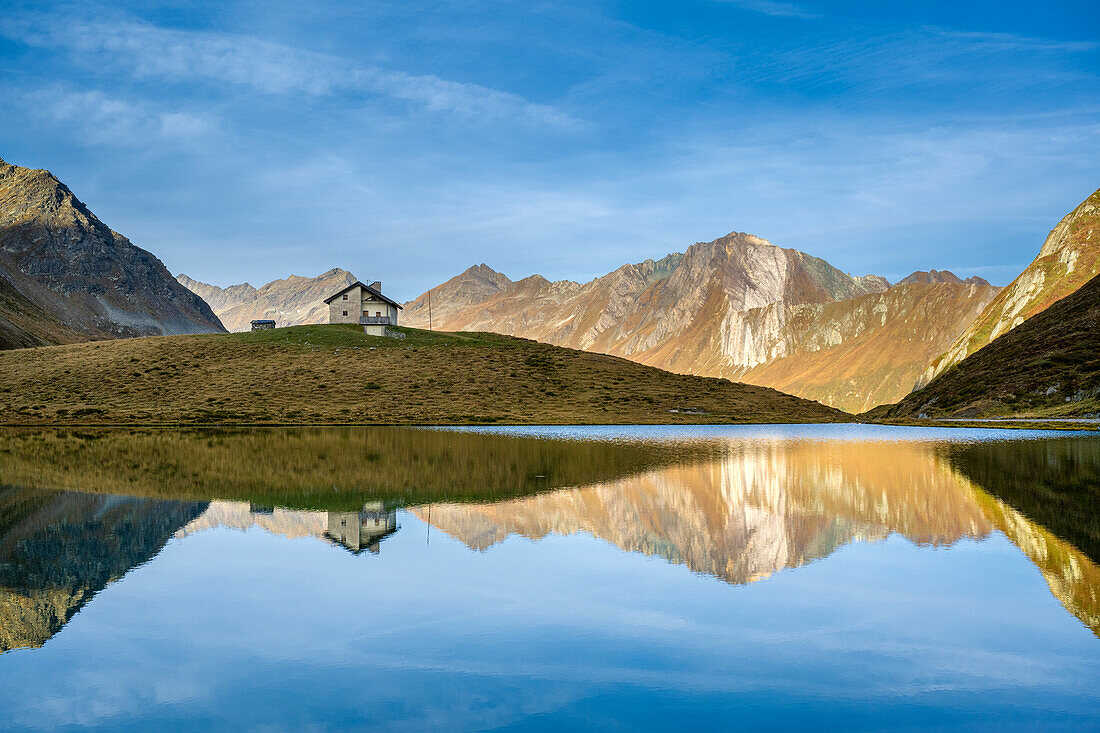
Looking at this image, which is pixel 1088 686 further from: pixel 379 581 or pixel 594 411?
pixel 594 411

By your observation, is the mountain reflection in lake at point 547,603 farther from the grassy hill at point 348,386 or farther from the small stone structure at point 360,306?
the small stone structure at point 360,306

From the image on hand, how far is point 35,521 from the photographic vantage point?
89.4 feet

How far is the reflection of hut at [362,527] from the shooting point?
24.5 metres

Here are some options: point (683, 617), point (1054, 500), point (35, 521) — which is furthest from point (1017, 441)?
point (35, 521)

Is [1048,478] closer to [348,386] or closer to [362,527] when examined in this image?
[362,527]

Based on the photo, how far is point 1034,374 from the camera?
12006cm

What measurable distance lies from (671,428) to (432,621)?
7347 cm

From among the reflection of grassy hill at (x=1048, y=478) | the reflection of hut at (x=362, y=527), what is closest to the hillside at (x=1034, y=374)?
the reflection of grassy hill at (x=1048, y=478)

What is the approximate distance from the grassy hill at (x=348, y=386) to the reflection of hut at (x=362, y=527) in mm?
60850

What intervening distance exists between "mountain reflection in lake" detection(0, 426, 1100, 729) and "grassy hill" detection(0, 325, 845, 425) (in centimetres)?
5783

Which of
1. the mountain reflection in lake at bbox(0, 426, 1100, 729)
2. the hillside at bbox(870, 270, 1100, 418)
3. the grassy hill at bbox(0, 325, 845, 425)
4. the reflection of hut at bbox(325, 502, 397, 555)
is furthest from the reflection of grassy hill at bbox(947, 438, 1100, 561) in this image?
the hillside at bbox(870, 270, 1100, 418)

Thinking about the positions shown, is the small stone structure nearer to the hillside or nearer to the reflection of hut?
the hillside

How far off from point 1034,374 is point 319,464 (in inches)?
4370

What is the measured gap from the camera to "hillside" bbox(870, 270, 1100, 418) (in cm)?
10756
